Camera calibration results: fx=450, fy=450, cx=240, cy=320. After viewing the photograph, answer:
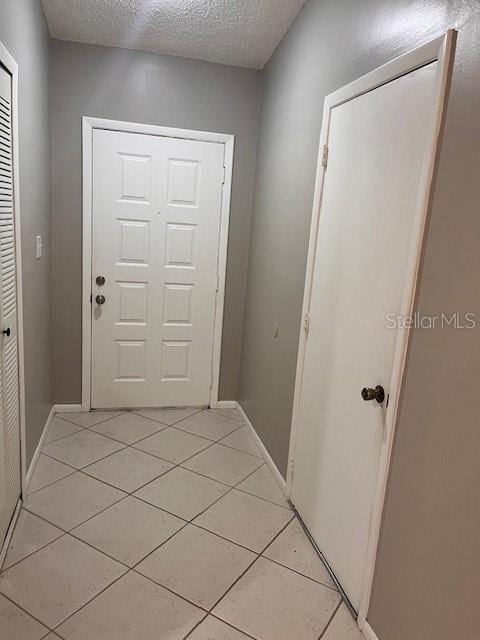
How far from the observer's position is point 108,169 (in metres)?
3.16

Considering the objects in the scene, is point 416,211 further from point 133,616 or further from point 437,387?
point 133,616

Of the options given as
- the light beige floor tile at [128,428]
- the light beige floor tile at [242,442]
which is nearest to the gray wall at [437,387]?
the light beige floor tile at [242,442]

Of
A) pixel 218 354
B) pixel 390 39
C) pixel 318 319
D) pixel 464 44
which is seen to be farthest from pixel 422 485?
pixel 218 354

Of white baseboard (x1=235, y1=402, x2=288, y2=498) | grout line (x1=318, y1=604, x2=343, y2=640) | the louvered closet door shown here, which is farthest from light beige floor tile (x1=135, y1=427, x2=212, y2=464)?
grout line (x1=318, y1=604, x2=343, y2=640)

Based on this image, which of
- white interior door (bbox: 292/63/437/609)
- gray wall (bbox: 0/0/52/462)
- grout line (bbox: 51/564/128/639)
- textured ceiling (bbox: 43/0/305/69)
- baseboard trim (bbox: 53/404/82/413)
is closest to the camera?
white interior door (bbox: 292/63/437/609)

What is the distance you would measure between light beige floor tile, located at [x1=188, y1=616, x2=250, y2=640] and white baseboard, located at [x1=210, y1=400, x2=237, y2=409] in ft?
6.77

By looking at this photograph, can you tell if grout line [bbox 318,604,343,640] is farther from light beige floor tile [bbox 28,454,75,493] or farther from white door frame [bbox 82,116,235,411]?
white door frame [bbox 82,116,235,411]

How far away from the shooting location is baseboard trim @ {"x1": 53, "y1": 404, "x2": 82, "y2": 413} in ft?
11.2

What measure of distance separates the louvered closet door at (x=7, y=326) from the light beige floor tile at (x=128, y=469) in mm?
571

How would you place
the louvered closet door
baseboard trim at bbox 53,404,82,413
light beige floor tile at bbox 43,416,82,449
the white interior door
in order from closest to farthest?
the white interior door
the louvered closet door
light beige floor tile at bbox 43,416,82,449
baseboard trim at bbox 53,404,82,413

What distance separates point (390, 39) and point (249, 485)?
7.46ft

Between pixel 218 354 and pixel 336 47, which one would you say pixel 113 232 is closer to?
pixel 218 354

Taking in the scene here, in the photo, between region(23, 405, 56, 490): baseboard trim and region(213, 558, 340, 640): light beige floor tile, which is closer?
region(213, 558, 340, 640): light beige floor tile

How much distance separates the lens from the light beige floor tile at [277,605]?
1684 mm
